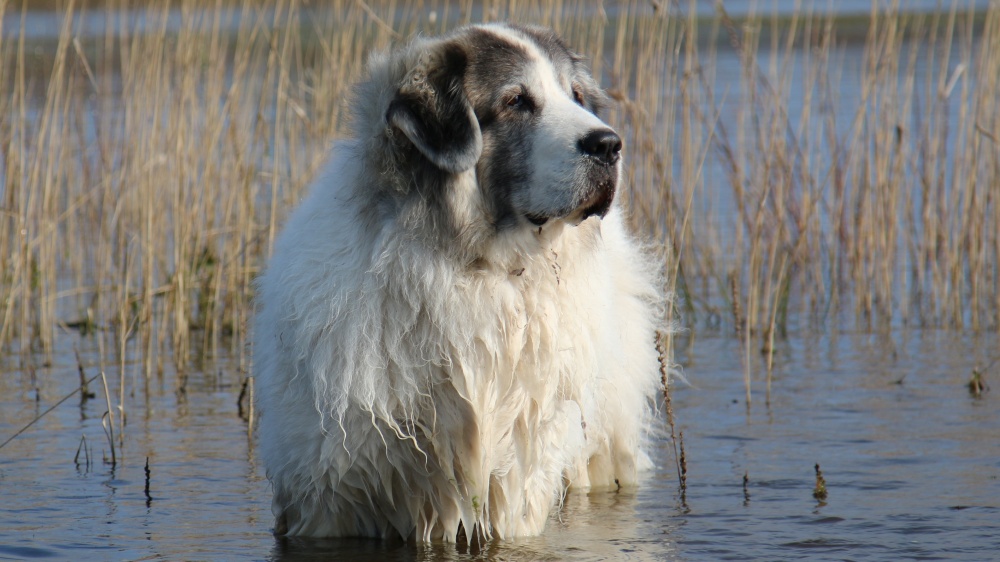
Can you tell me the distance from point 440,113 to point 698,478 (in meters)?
1.67

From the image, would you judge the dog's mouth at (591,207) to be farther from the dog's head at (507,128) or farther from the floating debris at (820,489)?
the floating debris at (820,489)

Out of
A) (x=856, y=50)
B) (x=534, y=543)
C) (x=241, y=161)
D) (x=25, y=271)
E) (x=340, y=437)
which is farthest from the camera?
(x=856, y=50)

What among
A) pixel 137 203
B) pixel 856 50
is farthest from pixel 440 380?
pixel 856 50

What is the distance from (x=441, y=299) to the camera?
3.03m

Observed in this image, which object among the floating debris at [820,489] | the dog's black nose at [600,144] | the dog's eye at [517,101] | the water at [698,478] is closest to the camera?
the dog's black nose at [600,144]

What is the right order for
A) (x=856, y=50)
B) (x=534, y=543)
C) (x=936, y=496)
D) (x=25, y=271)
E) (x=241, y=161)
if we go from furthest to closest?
1. (x=856, y=50)
2. (x=241, y=161)
3. (x=25, y=271)
4. (x=936, y=496)
5. (x=534, y=543)

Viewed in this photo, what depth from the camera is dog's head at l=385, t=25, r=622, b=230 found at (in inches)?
116

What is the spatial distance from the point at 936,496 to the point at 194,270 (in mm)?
3718

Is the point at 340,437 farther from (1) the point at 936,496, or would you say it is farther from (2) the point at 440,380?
(1) the point at 936,496

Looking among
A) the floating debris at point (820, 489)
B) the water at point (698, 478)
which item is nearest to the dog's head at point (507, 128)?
the water at point (698, 478)

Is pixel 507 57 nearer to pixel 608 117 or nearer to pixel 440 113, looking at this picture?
pixel 440 113

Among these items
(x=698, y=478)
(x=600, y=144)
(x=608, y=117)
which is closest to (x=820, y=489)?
(x=698, y=478)

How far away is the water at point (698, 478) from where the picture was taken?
3277 mm

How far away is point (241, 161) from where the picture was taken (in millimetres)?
5891
